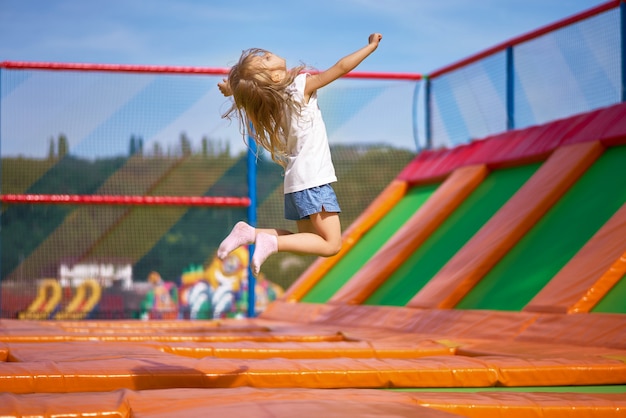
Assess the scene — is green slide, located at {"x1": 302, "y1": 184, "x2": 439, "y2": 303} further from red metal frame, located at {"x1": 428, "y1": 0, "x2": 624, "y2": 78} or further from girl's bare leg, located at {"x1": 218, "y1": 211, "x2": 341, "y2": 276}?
girl's bare leg, located at {"x1": 218, "y1": 211, "x2": 341, "y2": 276}

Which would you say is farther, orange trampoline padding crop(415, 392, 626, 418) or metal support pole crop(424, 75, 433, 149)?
metal support pole crop(424, 75, 433, 149)

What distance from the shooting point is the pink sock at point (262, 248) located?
283 cm

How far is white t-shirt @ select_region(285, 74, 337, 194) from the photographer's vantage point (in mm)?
3018

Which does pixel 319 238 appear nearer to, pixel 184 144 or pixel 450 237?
pixel 450 237

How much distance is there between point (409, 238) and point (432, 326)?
4.63ft

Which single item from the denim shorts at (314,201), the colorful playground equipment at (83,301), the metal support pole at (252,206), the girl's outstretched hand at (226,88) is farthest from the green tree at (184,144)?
the denim shorts at (314,201)

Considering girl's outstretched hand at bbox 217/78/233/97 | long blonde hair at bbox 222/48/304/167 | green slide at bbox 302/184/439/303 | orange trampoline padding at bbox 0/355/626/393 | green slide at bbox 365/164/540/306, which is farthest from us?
green slide at bbox 302/184/439/303

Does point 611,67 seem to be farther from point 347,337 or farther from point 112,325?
point 112,325

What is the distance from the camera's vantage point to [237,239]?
113 inches

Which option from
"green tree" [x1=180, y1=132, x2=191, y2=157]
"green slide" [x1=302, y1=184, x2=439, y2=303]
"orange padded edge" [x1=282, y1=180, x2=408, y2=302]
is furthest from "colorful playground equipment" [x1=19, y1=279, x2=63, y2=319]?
"green slide" [x1=302, y1=184, x2=439, y2=303]

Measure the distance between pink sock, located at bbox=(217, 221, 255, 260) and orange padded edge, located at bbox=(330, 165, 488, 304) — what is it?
10.5 feet

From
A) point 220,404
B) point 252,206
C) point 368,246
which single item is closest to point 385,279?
point 368,246

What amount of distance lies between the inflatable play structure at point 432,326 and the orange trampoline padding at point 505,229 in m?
0.01

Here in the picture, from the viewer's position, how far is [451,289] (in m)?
5.10
